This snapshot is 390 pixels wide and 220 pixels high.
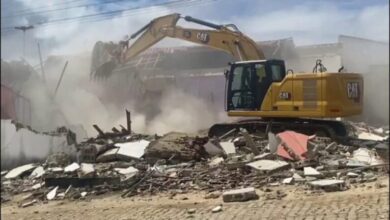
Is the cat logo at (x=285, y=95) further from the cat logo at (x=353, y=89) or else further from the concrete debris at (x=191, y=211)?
the concrete debris at (x=191, y=211)

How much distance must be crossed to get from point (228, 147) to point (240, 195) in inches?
116

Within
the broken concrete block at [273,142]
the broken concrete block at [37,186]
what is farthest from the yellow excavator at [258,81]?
the broken concrete block at [37,186]

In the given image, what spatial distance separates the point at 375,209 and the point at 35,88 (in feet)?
12.7

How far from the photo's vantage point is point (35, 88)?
4.47 m

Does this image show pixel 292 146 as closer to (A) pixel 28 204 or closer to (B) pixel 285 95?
(B) pixel 285 95

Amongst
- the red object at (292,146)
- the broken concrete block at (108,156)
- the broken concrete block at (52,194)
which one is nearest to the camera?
the broken concrete block at (52,194)

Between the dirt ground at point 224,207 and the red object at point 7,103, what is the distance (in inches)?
71.5

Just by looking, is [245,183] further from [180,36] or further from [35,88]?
[35,88]

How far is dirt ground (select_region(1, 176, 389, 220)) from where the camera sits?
604 cm

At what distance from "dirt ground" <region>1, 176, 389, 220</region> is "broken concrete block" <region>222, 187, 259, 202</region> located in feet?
0.22

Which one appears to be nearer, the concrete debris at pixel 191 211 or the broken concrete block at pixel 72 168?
the concrete debris at pixel 191 211

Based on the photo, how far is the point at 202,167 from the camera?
8672 mm

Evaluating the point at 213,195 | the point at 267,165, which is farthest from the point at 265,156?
the point at 213,195

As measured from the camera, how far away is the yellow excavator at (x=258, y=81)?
5.65 metres
